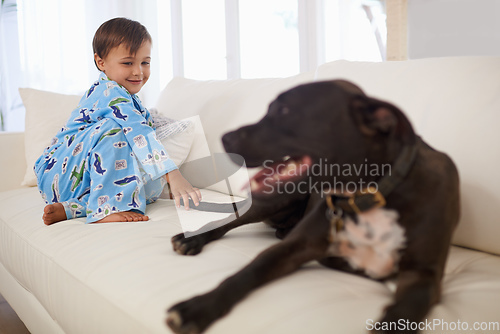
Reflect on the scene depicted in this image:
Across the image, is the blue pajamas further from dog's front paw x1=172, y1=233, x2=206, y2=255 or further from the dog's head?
the dog's head

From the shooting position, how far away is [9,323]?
161cm

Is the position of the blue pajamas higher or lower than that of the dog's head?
lower

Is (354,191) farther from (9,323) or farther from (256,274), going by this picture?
(9,323)

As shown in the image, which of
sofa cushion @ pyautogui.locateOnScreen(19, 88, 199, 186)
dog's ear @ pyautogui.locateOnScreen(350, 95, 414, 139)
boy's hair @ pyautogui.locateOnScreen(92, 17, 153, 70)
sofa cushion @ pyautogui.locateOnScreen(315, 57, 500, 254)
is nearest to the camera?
dog's ear @ pyautogui.locateOnScreen(350, 95, 414, 139)

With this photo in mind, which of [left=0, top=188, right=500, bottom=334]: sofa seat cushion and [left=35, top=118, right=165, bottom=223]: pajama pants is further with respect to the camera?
[left=35, top=118, right=165, bottom=223]: pajama pants

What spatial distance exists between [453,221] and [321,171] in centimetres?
24

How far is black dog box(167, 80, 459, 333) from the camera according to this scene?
63 centimetres

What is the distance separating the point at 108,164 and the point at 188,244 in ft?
1.68

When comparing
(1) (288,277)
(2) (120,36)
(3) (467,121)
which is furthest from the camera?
(2) (120,36)

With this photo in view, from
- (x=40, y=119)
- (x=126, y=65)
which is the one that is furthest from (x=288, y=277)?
(x=40, y=119)

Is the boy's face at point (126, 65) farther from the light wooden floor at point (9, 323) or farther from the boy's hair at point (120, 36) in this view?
the light wooden floor at point (9, 323)

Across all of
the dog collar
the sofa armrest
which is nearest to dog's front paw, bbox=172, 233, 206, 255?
the dog collar

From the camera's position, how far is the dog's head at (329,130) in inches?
24.4

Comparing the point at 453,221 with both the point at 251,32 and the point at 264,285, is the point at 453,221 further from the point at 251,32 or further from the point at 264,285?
the point at 251,32
